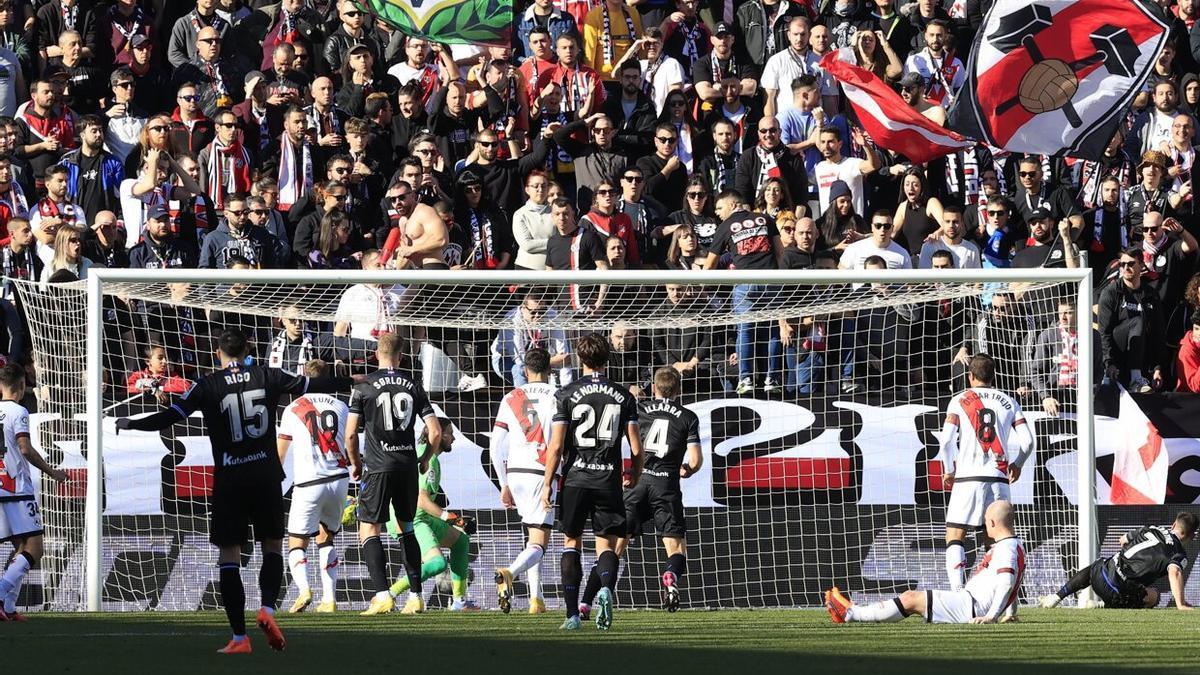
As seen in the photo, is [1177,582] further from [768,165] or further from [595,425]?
[768,165]

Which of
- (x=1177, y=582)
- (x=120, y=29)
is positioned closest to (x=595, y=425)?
(x=1177, y=582)

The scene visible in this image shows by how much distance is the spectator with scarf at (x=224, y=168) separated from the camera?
1719cm

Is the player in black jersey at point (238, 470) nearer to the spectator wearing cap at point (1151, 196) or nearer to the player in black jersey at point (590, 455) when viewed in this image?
the player in black jersey at point (590, 455)

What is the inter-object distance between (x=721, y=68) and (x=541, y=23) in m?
1.95

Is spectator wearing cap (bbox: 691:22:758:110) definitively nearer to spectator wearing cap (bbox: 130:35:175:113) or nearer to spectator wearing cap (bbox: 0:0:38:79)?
spectator wearing cap (bbox: 130:35:175:113)

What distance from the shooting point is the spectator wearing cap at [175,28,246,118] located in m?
18.1

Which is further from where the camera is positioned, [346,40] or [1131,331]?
[346,40]

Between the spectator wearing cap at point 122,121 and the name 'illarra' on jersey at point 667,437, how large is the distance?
20.9 ft

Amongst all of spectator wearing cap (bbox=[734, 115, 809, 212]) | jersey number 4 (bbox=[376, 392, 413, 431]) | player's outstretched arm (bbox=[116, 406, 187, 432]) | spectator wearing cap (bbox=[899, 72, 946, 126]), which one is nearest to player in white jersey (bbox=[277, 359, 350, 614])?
jersey number 4 (bbox=[376, 392, 413, 431])

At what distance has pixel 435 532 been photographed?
13703 millimetres

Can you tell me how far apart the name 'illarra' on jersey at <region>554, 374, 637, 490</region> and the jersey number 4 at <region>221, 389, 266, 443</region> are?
2.18 m

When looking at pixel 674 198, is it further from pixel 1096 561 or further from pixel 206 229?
pixel 1096 561

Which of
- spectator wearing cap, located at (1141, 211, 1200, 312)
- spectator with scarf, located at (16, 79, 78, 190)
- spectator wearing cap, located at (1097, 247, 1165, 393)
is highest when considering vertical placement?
spectator with scarf, located at (16, 79, 78, 190)

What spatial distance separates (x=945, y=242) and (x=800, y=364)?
2.54m
